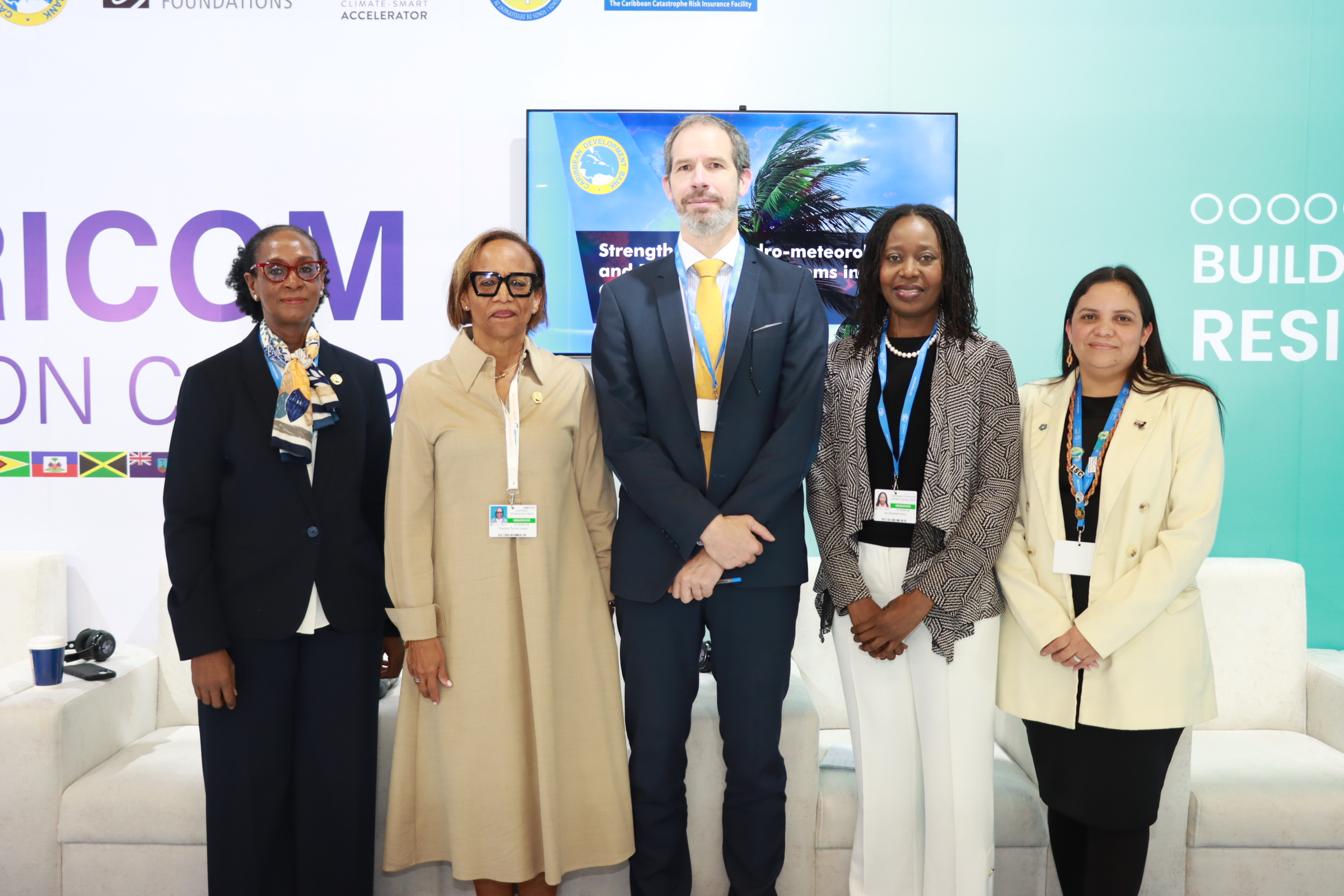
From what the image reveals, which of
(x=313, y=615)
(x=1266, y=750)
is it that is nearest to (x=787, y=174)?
(x=313, y=615)

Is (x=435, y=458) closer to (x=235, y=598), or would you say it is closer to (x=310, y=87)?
(x=235, y=598)

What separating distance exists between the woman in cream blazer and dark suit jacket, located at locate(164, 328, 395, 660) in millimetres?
1661

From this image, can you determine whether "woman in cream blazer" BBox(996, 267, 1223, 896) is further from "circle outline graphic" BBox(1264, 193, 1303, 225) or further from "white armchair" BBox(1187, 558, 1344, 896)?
"circle outline graphic" BBox(1264, 193, 1303, 225)

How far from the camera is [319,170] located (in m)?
3.41

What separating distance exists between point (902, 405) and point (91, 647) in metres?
2.70

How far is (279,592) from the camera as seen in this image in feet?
6.71

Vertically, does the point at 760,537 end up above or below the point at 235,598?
above

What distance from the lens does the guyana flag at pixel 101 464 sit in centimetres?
349

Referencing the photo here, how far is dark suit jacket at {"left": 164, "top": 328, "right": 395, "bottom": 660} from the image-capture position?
2.01 m

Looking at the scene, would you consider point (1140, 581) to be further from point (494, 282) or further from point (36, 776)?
point (36, 776)

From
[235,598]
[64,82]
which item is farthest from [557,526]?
[64,82]

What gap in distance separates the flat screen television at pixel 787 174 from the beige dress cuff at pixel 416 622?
164cm

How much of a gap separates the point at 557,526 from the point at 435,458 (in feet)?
1.13

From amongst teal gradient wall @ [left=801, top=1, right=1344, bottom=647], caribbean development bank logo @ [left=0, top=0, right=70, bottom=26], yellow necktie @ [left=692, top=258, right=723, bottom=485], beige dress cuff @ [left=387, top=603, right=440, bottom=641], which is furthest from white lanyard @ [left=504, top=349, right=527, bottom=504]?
caribbean development bank logo @ [left=0, top=0, right=70, bottom=26]
